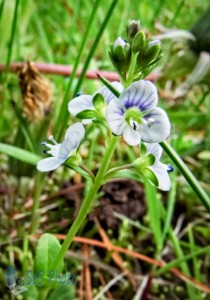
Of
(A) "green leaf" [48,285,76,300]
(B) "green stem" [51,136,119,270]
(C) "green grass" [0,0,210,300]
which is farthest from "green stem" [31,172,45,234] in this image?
(B) "green stem" [51,136,119,270]

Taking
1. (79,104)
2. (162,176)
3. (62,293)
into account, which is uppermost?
(79,104)

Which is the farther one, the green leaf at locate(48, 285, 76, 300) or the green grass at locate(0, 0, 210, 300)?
the green grass at locate(0, 0, 210, 300)

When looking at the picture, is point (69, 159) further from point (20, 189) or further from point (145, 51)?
point (20, 189)

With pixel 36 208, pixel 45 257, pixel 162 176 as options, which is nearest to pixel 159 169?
pixel 162 176

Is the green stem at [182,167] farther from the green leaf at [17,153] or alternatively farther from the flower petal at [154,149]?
the green leaf at [17,153]

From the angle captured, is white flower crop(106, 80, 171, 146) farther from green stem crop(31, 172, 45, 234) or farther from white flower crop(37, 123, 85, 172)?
green stem crop(31, 172, 45, 234)

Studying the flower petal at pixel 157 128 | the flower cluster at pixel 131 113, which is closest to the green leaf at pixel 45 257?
the flower cluster at pixel 131 113

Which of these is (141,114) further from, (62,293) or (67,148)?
(62,293)
